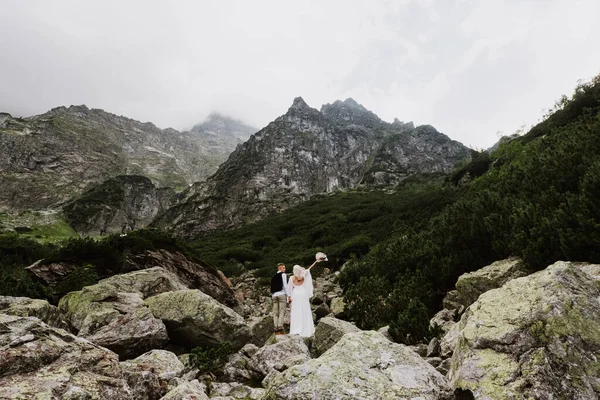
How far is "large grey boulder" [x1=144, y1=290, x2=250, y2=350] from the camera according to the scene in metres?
8.52

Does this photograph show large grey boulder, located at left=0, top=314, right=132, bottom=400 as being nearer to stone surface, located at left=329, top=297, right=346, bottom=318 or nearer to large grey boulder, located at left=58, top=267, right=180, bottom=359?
large grey boulder, located at left=58, top=267, right=180, bottom=359

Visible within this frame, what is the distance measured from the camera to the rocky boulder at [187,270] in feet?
49.0

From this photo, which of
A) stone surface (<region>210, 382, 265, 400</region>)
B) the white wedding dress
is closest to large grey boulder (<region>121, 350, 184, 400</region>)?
stone surface (<region>210, 382, 265, 400</region>)

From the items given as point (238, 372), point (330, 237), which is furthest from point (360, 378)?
point (330, 237)

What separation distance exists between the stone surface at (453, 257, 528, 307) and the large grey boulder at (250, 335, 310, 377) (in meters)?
4.07

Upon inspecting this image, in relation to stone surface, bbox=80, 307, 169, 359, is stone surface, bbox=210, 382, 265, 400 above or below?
below

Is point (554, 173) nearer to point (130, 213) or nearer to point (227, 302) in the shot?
point (227, 302)

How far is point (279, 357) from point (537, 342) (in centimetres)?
423

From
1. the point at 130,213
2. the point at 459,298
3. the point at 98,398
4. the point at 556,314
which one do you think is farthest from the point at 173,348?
the point at 130,213

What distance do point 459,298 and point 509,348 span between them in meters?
4.99

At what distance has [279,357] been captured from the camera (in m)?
6.25

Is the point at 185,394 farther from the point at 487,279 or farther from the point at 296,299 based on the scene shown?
the point at 487,279

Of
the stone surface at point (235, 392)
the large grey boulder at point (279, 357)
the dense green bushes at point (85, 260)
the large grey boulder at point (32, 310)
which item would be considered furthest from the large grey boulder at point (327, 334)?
the dense green bushes at point (85, 260)

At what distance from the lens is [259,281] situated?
23031 mm
